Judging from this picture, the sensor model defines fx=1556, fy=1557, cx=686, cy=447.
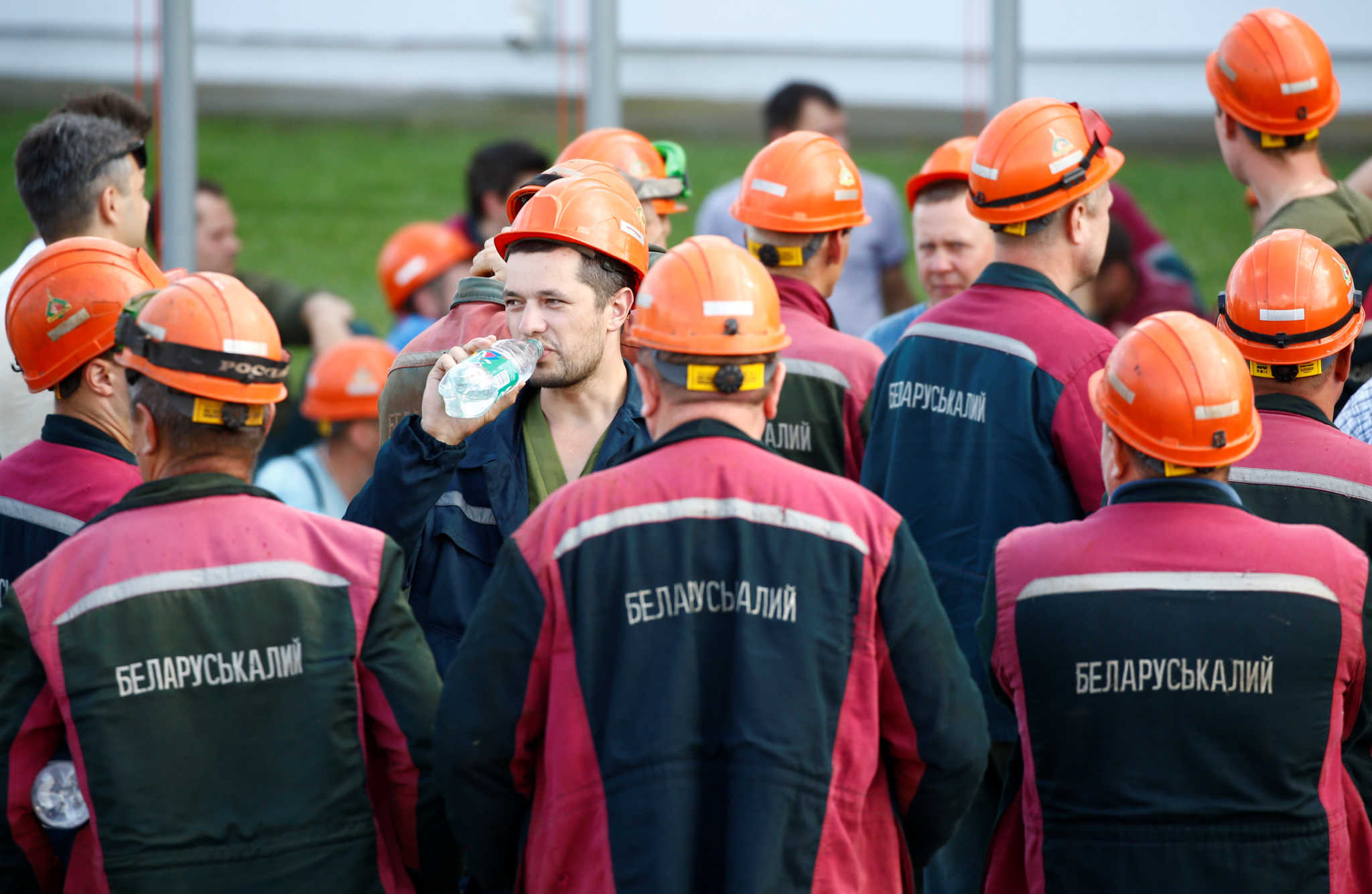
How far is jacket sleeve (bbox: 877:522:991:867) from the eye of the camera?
106 inches

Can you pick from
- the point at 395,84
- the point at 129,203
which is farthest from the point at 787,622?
the point at 395,84

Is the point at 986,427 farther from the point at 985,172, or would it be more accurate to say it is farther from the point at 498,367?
the point at 498,367

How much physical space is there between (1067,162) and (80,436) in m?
2.48

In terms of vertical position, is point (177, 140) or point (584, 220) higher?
point (177, 140)

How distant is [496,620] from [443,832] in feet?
1.62

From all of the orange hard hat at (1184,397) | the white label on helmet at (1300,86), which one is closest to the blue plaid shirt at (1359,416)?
the white label on helmet at (1300,86)

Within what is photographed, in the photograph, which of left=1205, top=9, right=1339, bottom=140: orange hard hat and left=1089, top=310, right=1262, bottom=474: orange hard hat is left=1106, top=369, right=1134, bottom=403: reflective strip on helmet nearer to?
left=1089, top=310, right=1262, bottom=474: orange hard hat

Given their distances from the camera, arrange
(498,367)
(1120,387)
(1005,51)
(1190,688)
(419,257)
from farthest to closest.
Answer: (419,257) < (1005,51) < (498,367) < (1120,387) < (1190,688)

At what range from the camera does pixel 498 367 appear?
338 centimetres

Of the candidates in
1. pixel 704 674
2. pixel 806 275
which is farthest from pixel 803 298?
pixel 704 674

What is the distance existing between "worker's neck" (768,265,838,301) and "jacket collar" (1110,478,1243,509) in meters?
1.83

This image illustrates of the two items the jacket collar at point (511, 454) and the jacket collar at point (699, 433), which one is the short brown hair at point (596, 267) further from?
the jacket collar at point (699, 433)

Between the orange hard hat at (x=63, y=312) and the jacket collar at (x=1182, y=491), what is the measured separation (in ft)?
7.35

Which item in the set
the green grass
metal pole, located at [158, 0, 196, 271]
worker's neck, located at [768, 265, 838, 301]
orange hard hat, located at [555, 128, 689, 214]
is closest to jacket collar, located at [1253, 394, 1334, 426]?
worker's neck, located at [768, 265, 838, 301]
